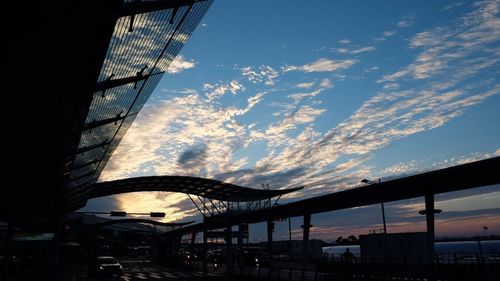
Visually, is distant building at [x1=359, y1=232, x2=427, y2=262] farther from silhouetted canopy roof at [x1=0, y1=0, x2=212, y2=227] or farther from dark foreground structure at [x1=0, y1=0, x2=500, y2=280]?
silhouetted canopy roof at [x1=0, y1=0, x2=212, y2=227]

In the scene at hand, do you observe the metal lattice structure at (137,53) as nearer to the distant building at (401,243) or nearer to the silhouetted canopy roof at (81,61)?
the silhouetted canopy roof at (81,61)

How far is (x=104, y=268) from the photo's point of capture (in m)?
41.1

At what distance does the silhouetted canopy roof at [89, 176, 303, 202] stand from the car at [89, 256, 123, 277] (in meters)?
16.3

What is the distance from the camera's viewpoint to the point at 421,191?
26672 millimetres

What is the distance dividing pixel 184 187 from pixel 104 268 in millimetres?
22132

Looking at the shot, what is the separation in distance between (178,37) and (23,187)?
20003 millimetres

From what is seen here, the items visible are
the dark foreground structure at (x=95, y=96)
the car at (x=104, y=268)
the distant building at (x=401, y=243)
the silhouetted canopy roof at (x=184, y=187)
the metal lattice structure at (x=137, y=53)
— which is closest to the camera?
the dark foreground structure at (x=95, y=96)

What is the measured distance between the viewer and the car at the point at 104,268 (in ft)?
134

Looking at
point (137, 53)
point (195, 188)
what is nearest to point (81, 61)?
point (137, 53)

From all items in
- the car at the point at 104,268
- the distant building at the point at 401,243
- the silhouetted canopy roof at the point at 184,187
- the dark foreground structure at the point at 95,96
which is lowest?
the car at the point at 104,268

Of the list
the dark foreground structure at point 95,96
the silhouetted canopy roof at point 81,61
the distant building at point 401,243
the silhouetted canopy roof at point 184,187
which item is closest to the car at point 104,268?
the dark foreground structure at point 95,96

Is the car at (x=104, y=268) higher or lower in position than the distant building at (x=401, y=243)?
lower

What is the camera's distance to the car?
134ft

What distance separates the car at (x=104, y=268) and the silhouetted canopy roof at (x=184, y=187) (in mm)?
16273
